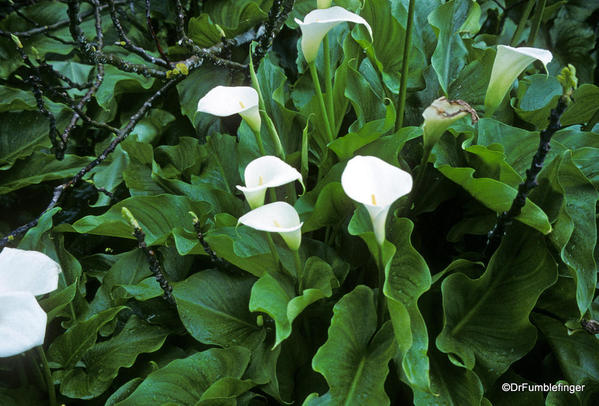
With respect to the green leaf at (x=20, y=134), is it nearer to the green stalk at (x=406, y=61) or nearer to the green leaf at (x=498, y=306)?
the green stalk at (x=406, y=61)

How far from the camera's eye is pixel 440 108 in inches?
27.7

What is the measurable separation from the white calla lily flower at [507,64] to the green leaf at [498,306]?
23 centimetres

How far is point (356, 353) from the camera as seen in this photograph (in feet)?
2.46

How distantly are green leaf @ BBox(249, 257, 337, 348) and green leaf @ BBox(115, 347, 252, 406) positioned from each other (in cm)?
10

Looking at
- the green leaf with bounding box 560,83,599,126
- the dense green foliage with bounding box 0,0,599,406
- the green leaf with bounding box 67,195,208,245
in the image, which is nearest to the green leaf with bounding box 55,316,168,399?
the dense green foliage with bounding box 0,0,599,406

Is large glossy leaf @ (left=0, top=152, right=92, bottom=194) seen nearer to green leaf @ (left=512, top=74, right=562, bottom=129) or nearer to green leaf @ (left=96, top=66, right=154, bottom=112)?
green leaf @ (left=96, top=66, right=154, bottom=112)

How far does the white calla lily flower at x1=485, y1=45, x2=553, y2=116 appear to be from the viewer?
73 cm

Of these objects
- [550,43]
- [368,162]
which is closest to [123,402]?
[368,162]

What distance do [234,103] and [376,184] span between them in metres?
0.27

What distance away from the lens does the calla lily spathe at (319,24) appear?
704mm

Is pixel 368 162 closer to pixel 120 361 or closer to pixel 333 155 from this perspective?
pixel 333 155

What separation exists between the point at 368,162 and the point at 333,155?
0.94 ft

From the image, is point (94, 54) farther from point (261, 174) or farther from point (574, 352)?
point (574, 352)

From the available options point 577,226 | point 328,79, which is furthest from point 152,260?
point 577,226
